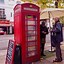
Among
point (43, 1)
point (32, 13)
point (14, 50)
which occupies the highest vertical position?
point (43, 1)

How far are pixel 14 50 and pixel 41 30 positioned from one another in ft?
11.7

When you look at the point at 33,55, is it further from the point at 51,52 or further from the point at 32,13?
the point at 51,52

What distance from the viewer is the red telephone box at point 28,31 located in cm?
972

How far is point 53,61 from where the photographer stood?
10203mm

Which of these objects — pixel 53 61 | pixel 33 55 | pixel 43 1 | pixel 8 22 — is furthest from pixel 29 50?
pixel 8 22

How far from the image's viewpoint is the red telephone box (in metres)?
9.72

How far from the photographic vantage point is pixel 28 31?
33.1 ft

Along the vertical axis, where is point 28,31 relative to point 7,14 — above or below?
below

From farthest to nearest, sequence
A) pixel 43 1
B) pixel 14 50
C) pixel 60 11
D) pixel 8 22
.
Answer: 1. pixel 8 22
2. pixel 43 1
3. pixel 60 11
4. pixel 14 50

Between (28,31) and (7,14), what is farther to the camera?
(7,14)

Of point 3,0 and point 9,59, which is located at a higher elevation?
point 3,0

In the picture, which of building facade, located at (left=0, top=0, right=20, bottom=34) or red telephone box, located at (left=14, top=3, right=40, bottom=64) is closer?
red telephone box, located at (left=14, top=3, right=40, bottom=64)

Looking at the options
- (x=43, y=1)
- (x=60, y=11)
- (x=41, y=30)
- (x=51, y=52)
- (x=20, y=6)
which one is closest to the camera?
(x=20, y=6)

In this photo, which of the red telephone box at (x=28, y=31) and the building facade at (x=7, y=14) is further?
the building facade at (x=7, y=14)
